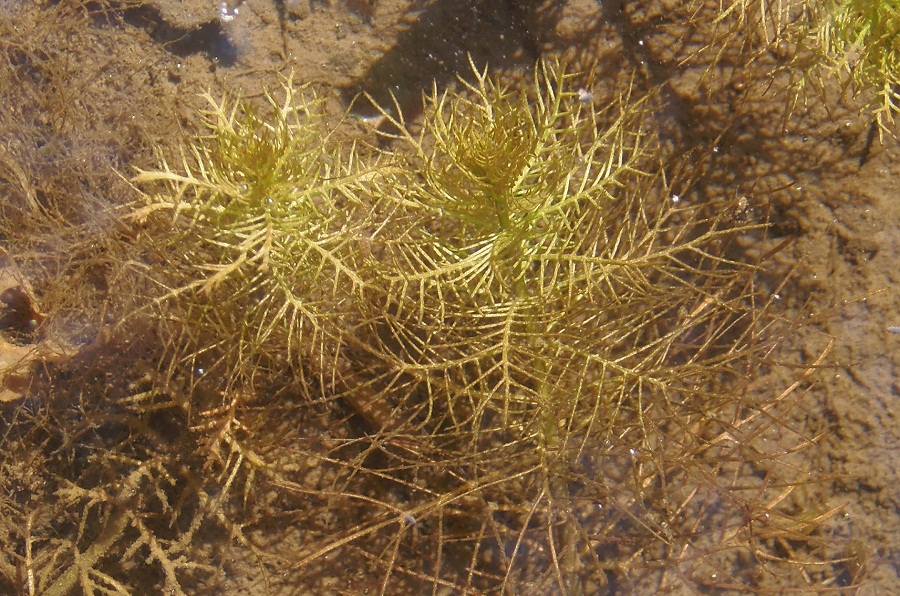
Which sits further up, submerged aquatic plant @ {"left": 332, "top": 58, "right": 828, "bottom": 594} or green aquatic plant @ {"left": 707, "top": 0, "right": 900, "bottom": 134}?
green aquatic plant @ {"left": 707, "top": 0, "right": 900, "bottom": 134}

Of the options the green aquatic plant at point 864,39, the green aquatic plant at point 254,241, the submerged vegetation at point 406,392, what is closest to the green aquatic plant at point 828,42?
the green aquatic plant at point 864,39

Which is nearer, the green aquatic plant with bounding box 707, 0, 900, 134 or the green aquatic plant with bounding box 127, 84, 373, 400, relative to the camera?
the green aquatic plant with bounding box 127, 84, 373, 400

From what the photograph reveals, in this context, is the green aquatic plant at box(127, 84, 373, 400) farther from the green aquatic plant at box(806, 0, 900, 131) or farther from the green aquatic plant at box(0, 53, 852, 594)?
the green aquatic plant at box(806, 0, 900, 131)

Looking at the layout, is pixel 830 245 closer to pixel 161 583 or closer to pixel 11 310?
pixel 161 583

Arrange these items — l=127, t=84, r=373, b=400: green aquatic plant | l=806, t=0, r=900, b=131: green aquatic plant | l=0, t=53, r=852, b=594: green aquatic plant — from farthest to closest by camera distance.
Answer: l=806, t=0, r=900, b=131: green aquatic plant < l=0, t=53, r=852, b=594: green aquatic plant < l=127, t=84, r=373, b=400: green aquatic plant

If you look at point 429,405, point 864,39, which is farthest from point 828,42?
point 429,405

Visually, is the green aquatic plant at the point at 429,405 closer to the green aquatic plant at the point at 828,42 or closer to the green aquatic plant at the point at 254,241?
the green aquatic plant at the point at 254,241

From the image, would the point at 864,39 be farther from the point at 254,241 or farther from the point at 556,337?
the point at 254,241

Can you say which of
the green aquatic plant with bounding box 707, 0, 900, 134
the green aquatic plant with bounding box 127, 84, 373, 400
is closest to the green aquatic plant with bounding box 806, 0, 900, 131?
the green aquatic plant with bounding box 707, 0, 900, 134

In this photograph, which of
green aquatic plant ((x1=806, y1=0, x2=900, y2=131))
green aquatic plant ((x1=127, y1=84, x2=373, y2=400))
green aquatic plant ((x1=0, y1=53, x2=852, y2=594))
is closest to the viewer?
green aquatic plant ((x1=127, y1=84, x2=373, y2=400))
